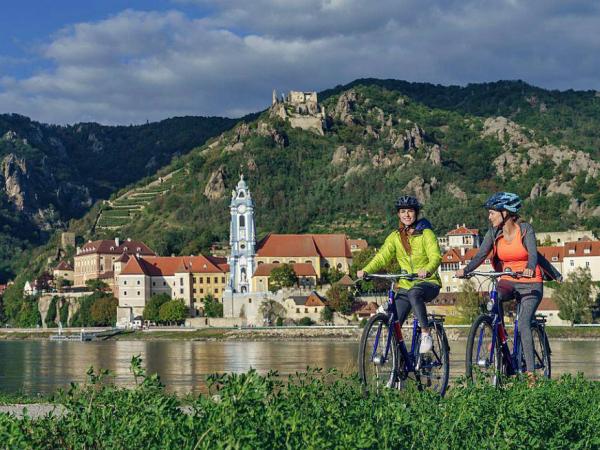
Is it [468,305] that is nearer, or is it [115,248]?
[468,305]

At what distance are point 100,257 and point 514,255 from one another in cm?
14090

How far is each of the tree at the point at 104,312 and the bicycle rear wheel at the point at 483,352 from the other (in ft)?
392

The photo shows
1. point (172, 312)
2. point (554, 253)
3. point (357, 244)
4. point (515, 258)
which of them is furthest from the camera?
point (357, 244)

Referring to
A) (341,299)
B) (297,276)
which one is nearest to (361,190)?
(297,276)

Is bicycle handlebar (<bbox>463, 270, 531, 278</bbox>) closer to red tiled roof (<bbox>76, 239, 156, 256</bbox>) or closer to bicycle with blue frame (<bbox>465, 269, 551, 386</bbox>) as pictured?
bicycle with blue frame (<bbox>465, 269, 551, 386</bbox>)

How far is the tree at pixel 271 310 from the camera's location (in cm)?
11973

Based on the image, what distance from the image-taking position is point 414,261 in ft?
46.9

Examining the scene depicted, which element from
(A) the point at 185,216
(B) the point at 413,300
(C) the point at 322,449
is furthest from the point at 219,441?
(A) the point at 185,216

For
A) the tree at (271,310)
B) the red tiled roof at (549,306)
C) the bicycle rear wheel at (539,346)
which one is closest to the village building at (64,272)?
the tree at (271,310)

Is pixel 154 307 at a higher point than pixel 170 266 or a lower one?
lower

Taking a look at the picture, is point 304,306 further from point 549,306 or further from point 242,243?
point 549,306

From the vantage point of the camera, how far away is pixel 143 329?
393 feet

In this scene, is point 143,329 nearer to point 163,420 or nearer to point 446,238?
point 446,238

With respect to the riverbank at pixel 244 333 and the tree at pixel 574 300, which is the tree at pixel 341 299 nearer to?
the riverbank at pixel 244 333
